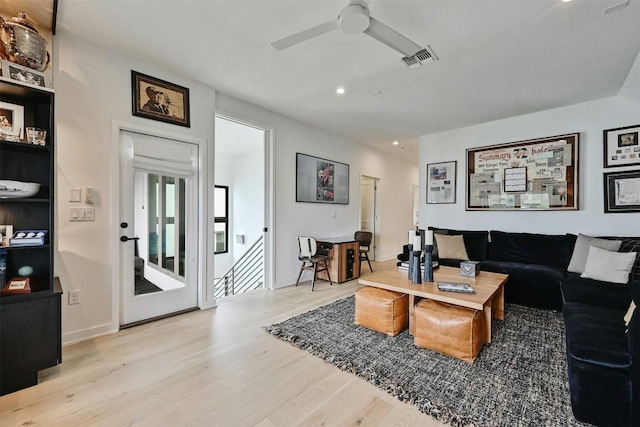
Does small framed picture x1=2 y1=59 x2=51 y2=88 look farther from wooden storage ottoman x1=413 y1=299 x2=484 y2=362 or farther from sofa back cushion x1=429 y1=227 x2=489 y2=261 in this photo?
sofa back cushion x1=429 y1=227 x2=489 y2=261

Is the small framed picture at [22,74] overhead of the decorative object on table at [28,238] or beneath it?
overhead

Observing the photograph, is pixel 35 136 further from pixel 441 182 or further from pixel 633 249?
pixel 633 249

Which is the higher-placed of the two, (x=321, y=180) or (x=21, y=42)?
(x=21, y=42)

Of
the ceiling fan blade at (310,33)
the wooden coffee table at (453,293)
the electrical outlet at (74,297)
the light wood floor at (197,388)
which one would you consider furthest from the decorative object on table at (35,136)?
the wooden coffee table at (453,293)

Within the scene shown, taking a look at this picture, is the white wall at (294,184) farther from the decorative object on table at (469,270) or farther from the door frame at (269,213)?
the decorative object on table at (469,270)

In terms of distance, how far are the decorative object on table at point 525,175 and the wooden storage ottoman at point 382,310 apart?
2.66 metres

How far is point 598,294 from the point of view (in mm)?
2496

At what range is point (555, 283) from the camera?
3.19m

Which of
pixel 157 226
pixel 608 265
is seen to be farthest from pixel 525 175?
pixel 157 226

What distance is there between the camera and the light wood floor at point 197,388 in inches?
62.2

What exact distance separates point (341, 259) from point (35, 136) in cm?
367

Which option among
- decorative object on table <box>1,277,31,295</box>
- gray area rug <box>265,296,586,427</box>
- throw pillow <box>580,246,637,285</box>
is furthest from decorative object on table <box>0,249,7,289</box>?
throw pillow <box>580,246,637,285</box>

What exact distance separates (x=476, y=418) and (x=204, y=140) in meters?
3.39

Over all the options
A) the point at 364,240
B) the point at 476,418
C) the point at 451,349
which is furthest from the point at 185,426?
the point at 364,240
